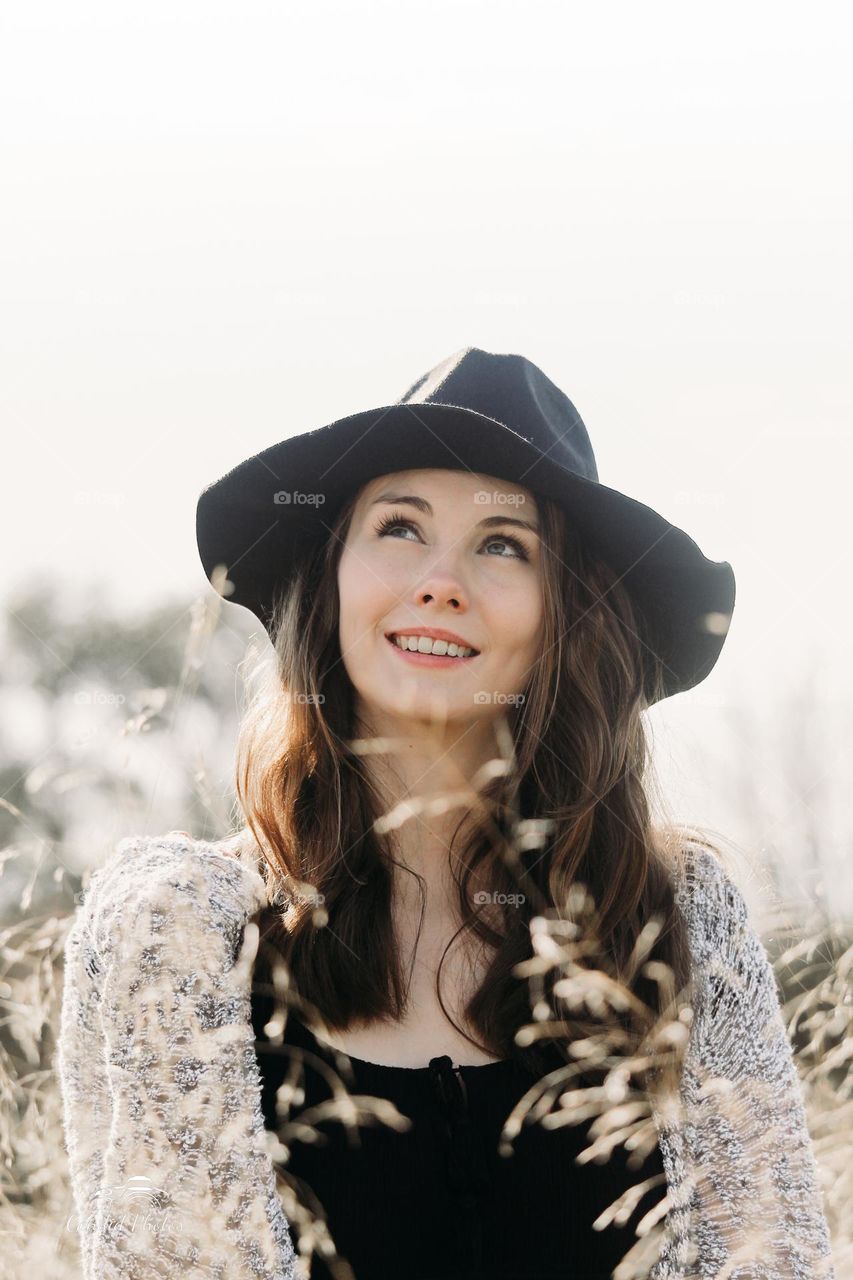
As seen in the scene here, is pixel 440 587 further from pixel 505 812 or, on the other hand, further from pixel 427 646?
pixel 505 812

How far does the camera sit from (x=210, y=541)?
2371mm

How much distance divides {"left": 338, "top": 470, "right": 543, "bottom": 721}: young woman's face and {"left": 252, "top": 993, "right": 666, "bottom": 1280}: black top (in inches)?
24.3

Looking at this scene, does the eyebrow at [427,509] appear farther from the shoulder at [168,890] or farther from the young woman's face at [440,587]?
the shoulder at [168,890]

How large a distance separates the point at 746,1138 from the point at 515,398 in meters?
1.31

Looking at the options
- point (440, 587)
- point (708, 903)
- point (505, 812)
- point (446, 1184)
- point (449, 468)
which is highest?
point (449, 468)

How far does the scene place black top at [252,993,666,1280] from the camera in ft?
5.97

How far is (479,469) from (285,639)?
1.69 ft

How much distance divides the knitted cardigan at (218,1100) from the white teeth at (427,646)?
18.4 inches

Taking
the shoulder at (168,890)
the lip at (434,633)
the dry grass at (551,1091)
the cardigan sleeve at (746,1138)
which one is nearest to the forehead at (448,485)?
the lip at (434,633)

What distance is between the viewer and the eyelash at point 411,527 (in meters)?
2.21

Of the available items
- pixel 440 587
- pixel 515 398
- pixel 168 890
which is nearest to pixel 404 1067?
pixel 168 890

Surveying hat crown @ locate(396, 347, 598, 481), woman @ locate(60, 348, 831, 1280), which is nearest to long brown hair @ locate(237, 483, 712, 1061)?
woman @ locate(60, 348, 831, 1280)

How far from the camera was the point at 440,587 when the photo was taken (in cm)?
212

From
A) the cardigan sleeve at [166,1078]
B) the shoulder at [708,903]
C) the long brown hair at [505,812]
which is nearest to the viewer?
the cardigan sleeve at [166,1078]
